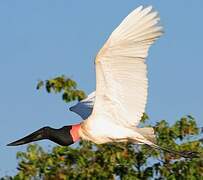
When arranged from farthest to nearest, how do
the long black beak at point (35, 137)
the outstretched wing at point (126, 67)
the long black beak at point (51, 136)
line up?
1. the long black beak at point (35, 137)
2. the long black beak at point (51, 136)
3. the outstretched wing at point (126, 67)

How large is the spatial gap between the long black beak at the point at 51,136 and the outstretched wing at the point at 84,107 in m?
0.68

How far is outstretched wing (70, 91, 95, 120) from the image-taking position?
585 inches

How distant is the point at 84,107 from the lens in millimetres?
15195

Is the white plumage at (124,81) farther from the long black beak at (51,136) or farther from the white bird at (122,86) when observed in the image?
the long black beak at (51,136)

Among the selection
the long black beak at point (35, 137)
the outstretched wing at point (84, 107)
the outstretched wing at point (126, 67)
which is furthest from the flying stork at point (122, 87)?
the outstretched wing at point (84, 107)

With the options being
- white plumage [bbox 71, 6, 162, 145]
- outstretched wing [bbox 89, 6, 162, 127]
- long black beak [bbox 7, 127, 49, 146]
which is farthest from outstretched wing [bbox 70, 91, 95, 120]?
outstretched wing [bbox 89, 6, 162, 127]

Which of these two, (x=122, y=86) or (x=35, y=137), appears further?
(x=35, y=137)

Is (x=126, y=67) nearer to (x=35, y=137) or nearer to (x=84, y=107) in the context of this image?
(x=35, y=137)

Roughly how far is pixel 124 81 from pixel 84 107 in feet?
7.51

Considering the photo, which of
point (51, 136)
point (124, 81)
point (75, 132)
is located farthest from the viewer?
point (51, 136)

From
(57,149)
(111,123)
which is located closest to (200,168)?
(57,149)

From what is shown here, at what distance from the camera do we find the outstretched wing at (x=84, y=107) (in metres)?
14.9

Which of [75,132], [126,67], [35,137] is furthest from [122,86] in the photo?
[35,137]

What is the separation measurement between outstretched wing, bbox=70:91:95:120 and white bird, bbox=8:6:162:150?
88cm
